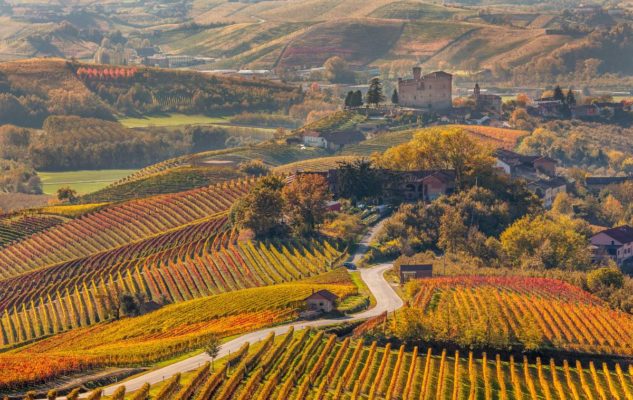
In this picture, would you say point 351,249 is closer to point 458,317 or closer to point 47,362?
point 458,317

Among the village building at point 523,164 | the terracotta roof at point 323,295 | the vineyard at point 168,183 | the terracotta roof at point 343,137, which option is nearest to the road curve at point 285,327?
the terracotta roof at point 323,295

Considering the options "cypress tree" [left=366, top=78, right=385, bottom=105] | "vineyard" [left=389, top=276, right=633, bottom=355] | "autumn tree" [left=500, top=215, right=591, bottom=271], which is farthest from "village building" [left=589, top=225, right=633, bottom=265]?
"cypress tree" [left=366, top=78, right=385, bottom=105]

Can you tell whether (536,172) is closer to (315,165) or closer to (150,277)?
(315,165)

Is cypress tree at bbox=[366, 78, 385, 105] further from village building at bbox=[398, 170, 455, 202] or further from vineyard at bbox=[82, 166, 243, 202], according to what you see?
village building at bbox=[398, 170, 455, 202]

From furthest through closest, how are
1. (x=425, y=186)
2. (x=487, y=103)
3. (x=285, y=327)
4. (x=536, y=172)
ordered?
(x=487, y=103) < (x=536, y=172) < (x=425, y=186) < (x=285, y=327)

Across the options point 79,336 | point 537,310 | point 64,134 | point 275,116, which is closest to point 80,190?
point 64,134

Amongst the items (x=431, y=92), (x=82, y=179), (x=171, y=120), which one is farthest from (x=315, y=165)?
(x=171, y=120)
